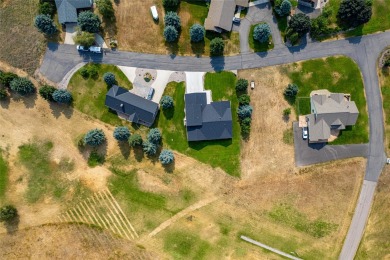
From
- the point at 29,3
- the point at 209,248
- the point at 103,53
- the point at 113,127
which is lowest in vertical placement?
the point at 209,248

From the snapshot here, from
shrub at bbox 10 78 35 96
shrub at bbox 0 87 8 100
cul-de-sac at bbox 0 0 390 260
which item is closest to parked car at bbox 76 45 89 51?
cul-de-sac at bbox 0 0 390 260

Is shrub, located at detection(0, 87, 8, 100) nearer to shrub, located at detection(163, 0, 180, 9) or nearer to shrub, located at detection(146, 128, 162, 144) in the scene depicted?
shrub, located at detection(146, 128, 162, 144)

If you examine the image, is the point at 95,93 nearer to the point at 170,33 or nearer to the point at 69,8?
the point at 69,8

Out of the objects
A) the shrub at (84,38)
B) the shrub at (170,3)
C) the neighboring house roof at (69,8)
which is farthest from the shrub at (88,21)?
the shrub at (170,3)

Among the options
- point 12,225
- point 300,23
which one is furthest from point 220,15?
point 12,225

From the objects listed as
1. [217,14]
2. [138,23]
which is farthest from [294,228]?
[138,23]

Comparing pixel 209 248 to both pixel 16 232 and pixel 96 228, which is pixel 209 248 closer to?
pixel 96 228
